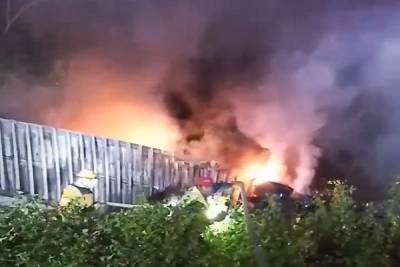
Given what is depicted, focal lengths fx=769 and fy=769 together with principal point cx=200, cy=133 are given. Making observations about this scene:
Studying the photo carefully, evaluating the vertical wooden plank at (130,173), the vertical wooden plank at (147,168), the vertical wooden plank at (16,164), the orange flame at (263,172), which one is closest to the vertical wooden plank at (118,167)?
the vertical wooden plank at (130,173)

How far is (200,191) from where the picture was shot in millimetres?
11555

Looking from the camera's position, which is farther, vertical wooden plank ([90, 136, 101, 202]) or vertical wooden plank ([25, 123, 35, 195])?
vertical wooden plank ([90, 136, 101, 202])

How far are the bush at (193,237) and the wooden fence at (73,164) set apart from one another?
620 millimetres

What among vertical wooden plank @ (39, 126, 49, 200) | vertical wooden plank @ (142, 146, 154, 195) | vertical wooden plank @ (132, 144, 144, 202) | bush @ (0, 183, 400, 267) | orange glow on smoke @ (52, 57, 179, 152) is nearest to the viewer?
bush @ (0, 183, 400, 267)

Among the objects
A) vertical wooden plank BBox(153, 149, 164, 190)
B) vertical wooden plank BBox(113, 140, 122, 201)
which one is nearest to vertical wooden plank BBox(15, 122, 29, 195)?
vertical wooden plank BBox(113, 140, 122, 201)

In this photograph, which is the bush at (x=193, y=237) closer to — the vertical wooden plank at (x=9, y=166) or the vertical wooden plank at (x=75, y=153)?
the vertical wooden plank at (x=9, y=166)

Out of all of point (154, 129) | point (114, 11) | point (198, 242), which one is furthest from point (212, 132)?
point (198, 242)

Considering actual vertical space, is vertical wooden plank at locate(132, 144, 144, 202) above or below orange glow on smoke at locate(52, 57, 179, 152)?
below

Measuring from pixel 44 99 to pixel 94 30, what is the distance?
1.44 m

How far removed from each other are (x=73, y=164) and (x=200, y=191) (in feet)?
6.58

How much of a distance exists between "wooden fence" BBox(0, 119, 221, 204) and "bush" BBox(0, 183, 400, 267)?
620 millimetres

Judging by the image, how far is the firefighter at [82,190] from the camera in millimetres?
10414

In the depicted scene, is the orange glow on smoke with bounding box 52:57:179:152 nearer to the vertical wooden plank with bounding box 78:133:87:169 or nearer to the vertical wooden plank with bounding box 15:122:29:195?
the vertical wooden plank with bounding box 78:133:87:169

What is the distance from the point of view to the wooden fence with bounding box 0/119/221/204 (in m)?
10.4
